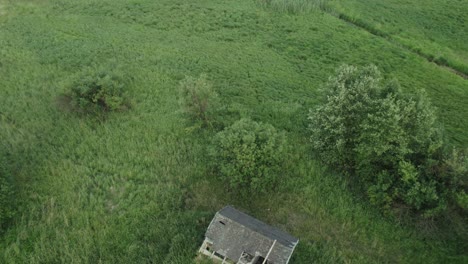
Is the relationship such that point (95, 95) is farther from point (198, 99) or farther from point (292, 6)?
point (292, 6)

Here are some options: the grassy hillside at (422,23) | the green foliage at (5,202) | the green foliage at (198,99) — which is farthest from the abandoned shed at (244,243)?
the grassy hillside at (422,23)

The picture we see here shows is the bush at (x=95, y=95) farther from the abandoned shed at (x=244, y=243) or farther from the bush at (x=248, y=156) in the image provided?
the abandoned shed at (x=244, y=243)

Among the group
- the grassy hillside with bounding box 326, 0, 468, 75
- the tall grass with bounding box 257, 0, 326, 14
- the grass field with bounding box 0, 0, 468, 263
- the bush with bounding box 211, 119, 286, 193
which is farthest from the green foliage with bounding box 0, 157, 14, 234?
the grassy hillside with bounding box 326, 0, 468, 75

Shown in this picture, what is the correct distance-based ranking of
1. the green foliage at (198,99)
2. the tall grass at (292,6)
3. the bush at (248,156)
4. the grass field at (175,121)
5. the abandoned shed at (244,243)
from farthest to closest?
1. the tall grass at (292,6)
2. the green foliage at (198,99)
3. the bush at (248,156)
4. the grass field at (175,121)
5. the abandoned shed at (244,243)

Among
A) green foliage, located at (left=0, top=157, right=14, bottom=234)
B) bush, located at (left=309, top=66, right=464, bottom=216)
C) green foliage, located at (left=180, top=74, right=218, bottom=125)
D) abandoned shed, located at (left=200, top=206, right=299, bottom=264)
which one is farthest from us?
green foliage, located at (left=180, top=74, right=218, bottom=125)

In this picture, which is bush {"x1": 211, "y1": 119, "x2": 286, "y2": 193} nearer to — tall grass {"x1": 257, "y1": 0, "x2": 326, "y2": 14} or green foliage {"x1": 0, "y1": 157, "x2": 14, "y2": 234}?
green foliage {"x1": 0, "y1": 157, "x2": 14, "y2": 234}

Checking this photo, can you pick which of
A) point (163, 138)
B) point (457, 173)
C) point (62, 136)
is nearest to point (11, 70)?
point (62, 136)
